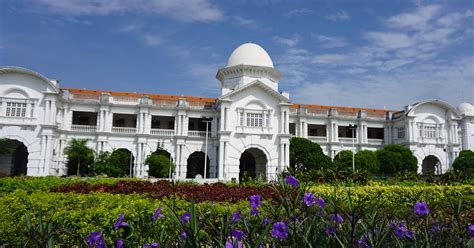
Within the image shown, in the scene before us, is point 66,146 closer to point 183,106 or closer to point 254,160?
point 183,106

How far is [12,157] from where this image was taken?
33750 millimetres

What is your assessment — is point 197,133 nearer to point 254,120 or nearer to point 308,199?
point 254,120

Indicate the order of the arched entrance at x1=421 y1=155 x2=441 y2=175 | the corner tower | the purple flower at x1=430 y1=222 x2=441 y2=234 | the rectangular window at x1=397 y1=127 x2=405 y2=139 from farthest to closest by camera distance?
the arched entrance at x1=421 y1=155 x2=441 y2=175
the rectangular window at x1=397 y1=127 x2=405 y2=139
the corner tower
the purple flower at x1=430 y1=222 x2=441 y2=234

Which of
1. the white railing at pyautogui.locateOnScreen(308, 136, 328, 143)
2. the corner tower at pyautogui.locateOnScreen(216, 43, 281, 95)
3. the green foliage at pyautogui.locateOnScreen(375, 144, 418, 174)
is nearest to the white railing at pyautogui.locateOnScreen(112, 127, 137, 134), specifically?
the corner tower at pyautogui.locateOnScreen(216, 43, 281, 95)

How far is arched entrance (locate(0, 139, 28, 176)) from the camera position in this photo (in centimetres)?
3079

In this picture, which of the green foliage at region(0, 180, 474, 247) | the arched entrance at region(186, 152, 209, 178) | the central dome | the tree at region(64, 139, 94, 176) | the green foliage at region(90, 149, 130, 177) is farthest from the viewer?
A: the central dome

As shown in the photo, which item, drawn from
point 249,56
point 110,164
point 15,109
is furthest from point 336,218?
point 249,56

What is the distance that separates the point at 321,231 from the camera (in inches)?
128

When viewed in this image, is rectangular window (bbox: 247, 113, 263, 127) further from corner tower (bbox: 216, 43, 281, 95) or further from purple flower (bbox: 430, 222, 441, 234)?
purple flower (bbox: 430, 222, 441, 234)

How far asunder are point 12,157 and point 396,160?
1436 inches

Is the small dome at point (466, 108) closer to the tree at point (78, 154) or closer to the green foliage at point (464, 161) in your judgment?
the green foliage at point (464, 161)

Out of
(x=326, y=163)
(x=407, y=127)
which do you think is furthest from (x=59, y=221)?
(x=407, y=127)

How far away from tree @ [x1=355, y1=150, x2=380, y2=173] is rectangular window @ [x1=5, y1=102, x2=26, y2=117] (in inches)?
1218

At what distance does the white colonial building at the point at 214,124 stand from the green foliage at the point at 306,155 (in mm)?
1043
